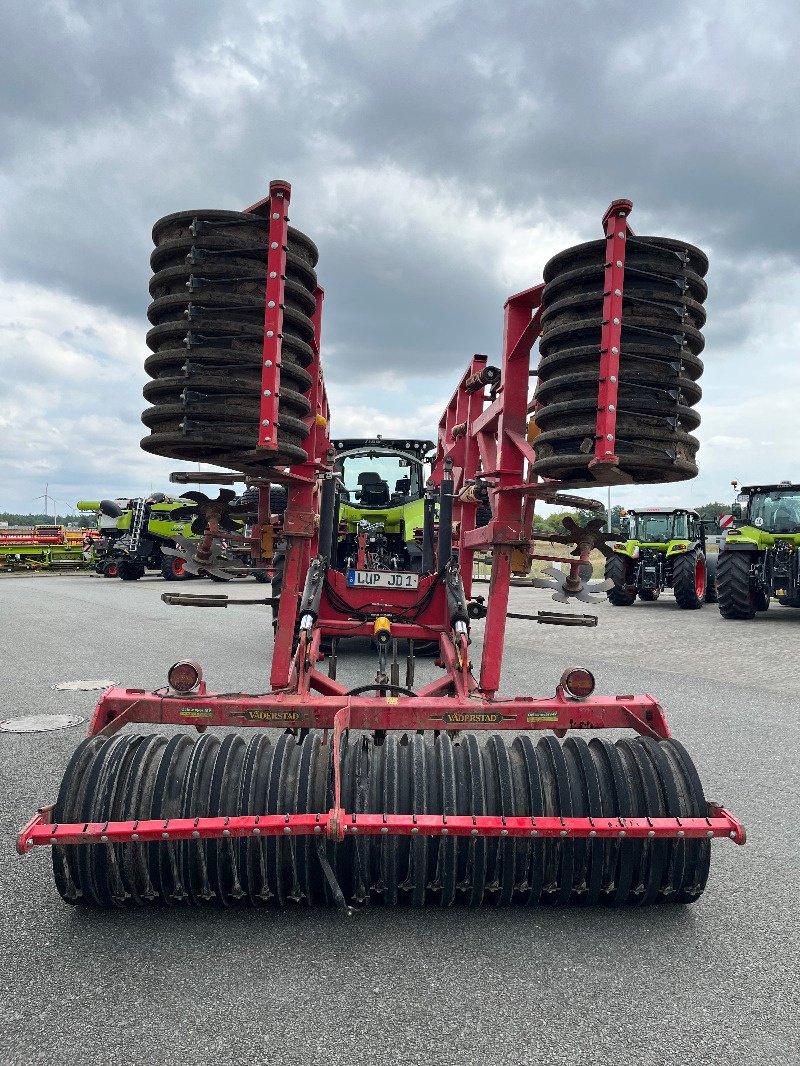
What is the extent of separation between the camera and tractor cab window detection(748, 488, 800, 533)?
44.6ft

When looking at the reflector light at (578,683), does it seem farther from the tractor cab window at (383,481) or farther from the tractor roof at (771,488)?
the tractor roof at (771,488)

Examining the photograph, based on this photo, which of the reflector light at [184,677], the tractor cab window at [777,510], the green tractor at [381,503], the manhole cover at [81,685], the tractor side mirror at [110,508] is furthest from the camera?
the tractor side mirror at [110,508]

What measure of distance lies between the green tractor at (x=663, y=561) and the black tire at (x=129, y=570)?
16.0 m

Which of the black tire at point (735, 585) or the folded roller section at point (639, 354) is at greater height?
the folded roller section at point (639, 354)

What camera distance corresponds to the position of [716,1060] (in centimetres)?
199

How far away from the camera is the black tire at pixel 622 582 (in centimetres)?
1581

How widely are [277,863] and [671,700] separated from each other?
4.89m

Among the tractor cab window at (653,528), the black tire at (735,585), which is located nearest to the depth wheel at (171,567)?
the tractor cab window at (653,528)

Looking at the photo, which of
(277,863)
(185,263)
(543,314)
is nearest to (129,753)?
(277,863)

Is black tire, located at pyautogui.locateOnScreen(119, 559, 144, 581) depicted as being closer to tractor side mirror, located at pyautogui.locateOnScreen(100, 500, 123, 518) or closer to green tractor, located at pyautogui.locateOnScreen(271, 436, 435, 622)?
tractor side mirror, located at pyautogui.locateOnScreen(100, 500, 123, 518)

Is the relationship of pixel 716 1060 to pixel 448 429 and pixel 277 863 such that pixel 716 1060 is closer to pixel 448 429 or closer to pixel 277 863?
pixel 277 863

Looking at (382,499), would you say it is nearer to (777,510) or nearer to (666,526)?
(777,510)

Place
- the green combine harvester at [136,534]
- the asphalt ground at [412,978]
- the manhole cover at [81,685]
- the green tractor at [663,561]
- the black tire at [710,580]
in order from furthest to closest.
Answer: the green combine harvester at [136,534] → the black tire at [710,580] → the green tractor at [663,561] → the manhole cover at [81,685] → the asphalt ground at [412,978]

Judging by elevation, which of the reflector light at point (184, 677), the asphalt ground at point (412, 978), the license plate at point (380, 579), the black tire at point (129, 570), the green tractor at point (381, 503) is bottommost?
the asphalt ground at point (412, 978)
